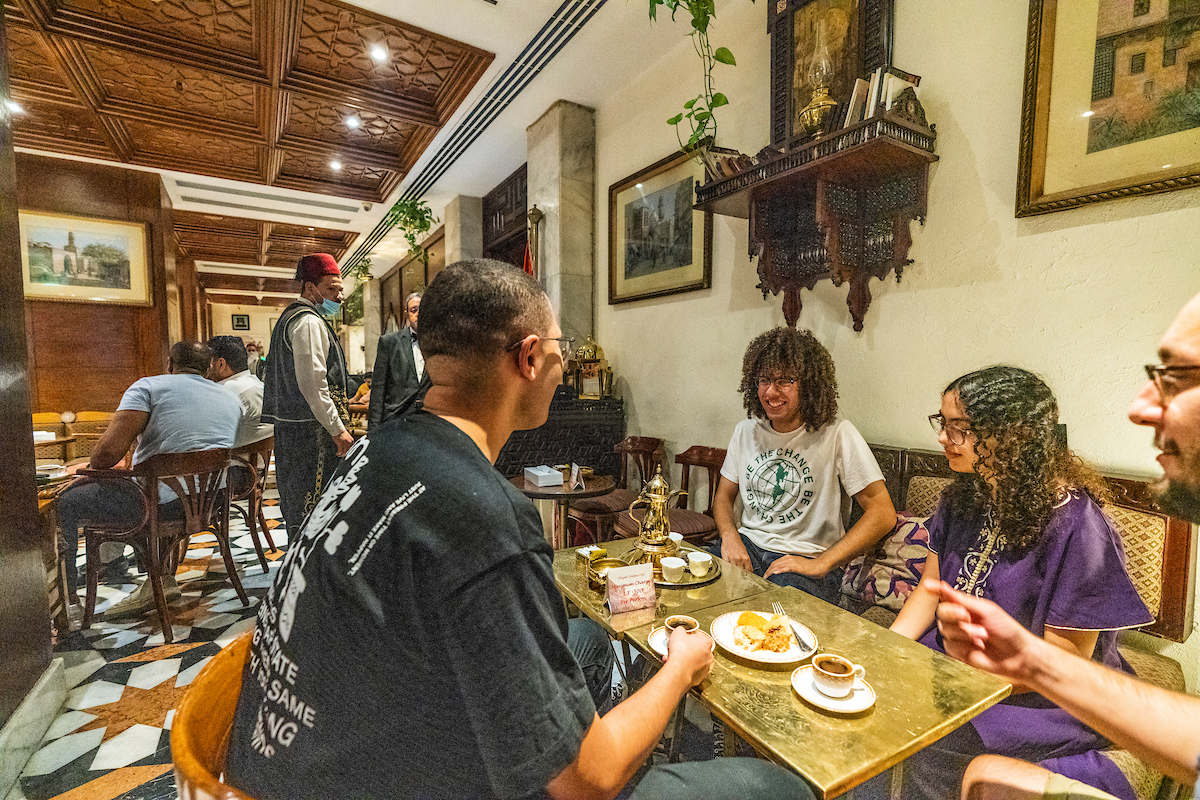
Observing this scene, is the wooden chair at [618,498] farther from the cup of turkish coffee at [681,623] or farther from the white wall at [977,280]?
the cup of turkish coffee at [681,623]

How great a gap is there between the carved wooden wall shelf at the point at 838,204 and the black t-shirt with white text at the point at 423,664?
206 centimetres

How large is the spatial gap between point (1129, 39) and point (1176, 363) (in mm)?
1555

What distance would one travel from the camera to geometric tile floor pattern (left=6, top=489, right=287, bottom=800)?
1.74 metres

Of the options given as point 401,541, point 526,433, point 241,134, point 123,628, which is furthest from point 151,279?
point 401,541

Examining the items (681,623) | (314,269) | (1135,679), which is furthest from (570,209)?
(1135,679)

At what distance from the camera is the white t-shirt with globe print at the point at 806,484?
2092 mm

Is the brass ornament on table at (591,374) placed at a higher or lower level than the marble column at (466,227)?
lower

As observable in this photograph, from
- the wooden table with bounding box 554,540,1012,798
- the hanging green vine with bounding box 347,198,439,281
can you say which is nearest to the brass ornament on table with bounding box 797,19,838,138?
the wooden table with bounding box 554,540,1012,798

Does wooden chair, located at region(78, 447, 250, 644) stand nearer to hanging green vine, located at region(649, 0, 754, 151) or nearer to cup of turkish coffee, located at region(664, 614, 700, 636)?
cup of turkish coffee, located at region(664, 614, 700, 636)

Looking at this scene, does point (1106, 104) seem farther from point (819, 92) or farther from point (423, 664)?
point (423, 664)

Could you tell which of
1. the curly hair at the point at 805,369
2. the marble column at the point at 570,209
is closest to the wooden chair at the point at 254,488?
the marble column at the point at 570,209

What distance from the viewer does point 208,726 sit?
0.83 m

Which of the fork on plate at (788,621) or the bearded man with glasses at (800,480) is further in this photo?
the bearded man with glasses at (800,480)

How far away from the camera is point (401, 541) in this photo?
2.37 feet
